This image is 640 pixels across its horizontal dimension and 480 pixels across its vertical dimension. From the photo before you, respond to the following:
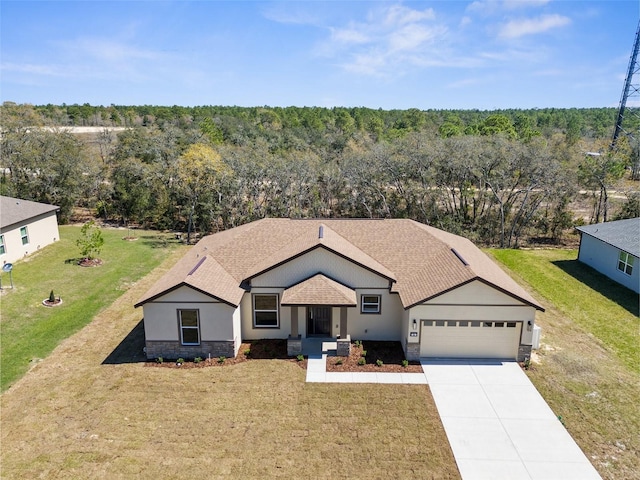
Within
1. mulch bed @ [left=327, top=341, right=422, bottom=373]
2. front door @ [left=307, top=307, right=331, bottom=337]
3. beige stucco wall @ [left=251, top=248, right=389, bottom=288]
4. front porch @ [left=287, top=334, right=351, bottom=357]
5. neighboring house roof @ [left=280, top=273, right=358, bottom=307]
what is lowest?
mulch bed @ [left=327, top=341, right=422, bottom=373]

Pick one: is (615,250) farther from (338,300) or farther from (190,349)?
(190,349)

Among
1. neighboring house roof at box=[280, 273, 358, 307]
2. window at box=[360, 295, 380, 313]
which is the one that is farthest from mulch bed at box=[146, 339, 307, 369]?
window at box=[360, 295, 380, 313]

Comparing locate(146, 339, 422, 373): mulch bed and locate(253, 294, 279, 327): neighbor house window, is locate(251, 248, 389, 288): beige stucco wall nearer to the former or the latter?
locate(253, 294, 279, 327): neighbor house window

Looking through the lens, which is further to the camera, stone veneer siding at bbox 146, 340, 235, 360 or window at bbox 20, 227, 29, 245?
window at bbox 20, 227, 29, 245

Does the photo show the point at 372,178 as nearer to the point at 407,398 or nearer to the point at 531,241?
the point at 531,241

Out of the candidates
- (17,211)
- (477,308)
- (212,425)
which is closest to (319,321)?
(477,308)

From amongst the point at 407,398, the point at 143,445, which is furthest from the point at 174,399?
the point at 407,398

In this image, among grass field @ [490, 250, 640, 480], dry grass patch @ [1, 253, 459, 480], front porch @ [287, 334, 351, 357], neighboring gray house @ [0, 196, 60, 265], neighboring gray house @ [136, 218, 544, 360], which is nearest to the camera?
dry grass patch @ [1, 253, 459, 480]

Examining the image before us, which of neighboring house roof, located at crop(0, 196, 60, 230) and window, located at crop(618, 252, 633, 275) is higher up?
neighboring house roof, located at crop(0, 196, 60, 230)
